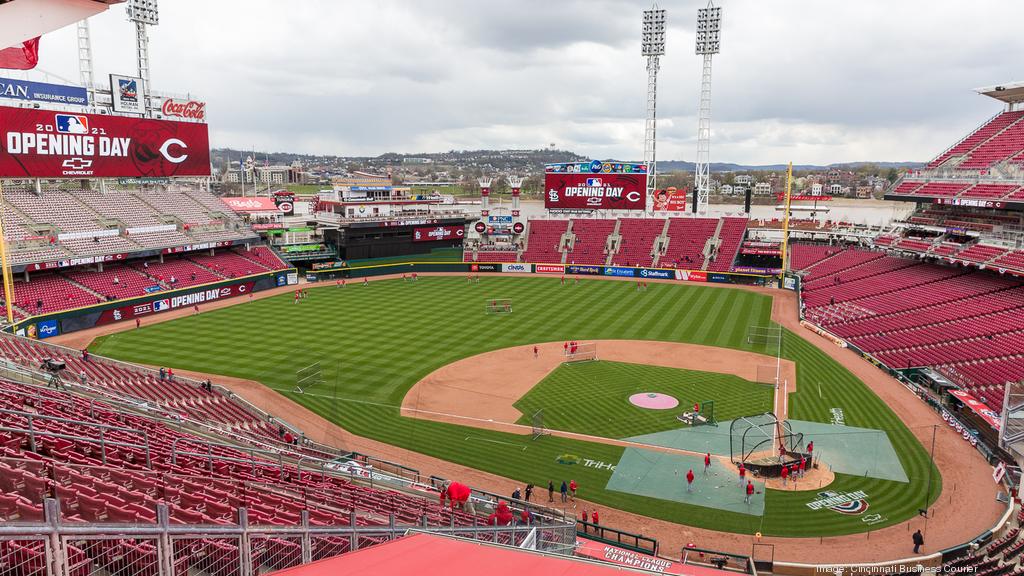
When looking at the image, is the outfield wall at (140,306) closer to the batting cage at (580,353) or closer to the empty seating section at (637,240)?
the batting cage at (580,353)

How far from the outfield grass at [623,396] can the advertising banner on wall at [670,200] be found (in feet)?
156

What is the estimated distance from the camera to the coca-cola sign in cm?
5894

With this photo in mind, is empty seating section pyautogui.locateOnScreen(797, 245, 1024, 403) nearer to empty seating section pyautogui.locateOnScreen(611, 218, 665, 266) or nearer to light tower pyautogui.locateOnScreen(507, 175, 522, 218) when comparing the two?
empty seating section pyautogui.locateOnScreen(611, 218, 665, 266)

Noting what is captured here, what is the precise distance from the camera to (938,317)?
1532 inches

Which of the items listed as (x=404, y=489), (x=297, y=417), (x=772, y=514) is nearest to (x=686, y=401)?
(x=772, y=514)

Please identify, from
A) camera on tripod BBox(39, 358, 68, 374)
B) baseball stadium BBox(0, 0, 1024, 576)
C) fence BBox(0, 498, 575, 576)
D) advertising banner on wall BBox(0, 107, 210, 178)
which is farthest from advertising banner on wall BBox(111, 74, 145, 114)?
fence BBox(0, 498, 575, 576)

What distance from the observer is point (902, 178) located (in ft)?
180

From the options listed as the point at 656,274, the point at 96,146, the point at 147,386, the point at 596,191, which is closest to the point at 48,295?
the point at 96,146

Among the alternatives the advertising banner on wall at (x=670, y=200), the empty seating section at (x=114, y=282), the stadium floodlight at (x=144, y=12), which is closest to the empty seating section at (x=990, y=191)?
the advertising banner on wall at (x=670, y=200)

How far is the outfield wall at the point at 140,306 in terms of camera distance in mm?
40344

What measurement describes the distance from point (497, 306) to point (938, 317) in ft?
103

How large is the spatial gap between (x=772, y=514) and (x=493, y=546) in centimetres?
1632

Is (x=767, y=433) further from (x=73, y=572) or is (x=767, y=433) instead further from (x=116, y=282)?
(x=116, y=282)

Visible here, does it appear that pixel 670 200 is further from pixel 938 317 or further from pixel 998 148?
pixel 938 317
